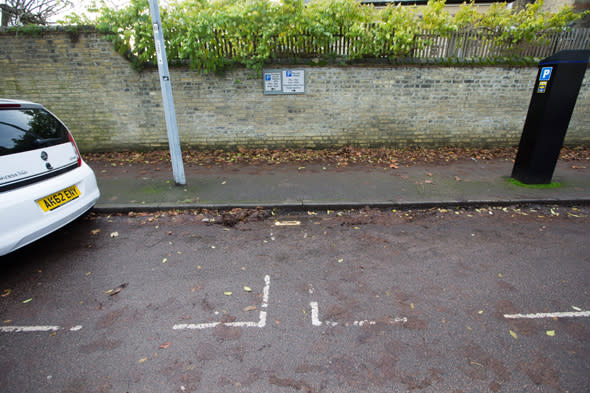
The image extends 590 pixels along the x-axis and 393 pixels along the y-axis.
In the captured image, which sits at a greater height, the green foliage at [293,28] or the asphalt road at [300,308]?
the green foliage at [293,28]

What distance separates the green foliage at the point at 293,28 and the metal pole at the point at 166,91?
2107 millimetres

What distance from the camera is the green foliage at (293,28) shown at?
677 centimetres

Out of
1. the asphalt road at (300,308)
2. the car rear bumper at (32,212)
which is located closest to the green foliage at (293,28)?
the car rear bumper at (32,212)

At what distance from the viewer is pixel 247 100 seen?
7527mm

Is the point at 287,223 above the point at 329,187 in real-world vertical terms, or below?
below

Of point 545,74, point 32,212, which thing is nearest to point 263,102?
point 32,212

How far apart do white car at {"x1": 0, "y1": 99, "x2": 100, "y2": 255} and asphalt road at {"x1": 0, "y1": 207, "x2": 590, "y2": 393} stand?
526mm

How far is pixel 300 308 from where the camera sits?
2.77m

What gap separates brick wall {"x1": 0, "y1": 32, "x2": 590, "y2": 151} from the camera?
719 cm

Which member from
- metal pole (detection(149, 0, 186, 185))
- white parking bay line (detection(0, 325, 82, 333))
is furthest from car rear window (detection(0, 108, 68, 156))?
white parking bay line (detection(0, 325, 82, 333))

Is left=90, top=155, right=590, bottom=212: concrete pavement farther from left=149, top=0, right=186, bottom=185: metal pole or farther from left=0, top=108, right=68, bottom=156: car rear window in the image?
left=0, top=108, right=68, bottom=156: car rear window

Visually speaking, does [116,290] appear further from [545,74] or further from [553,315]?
[545,74]

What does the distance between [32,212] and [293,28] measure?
6.14 metres

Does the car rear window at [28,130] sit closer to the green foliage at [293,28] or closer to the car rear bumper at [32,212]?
the car rear bumper at [32,212]
